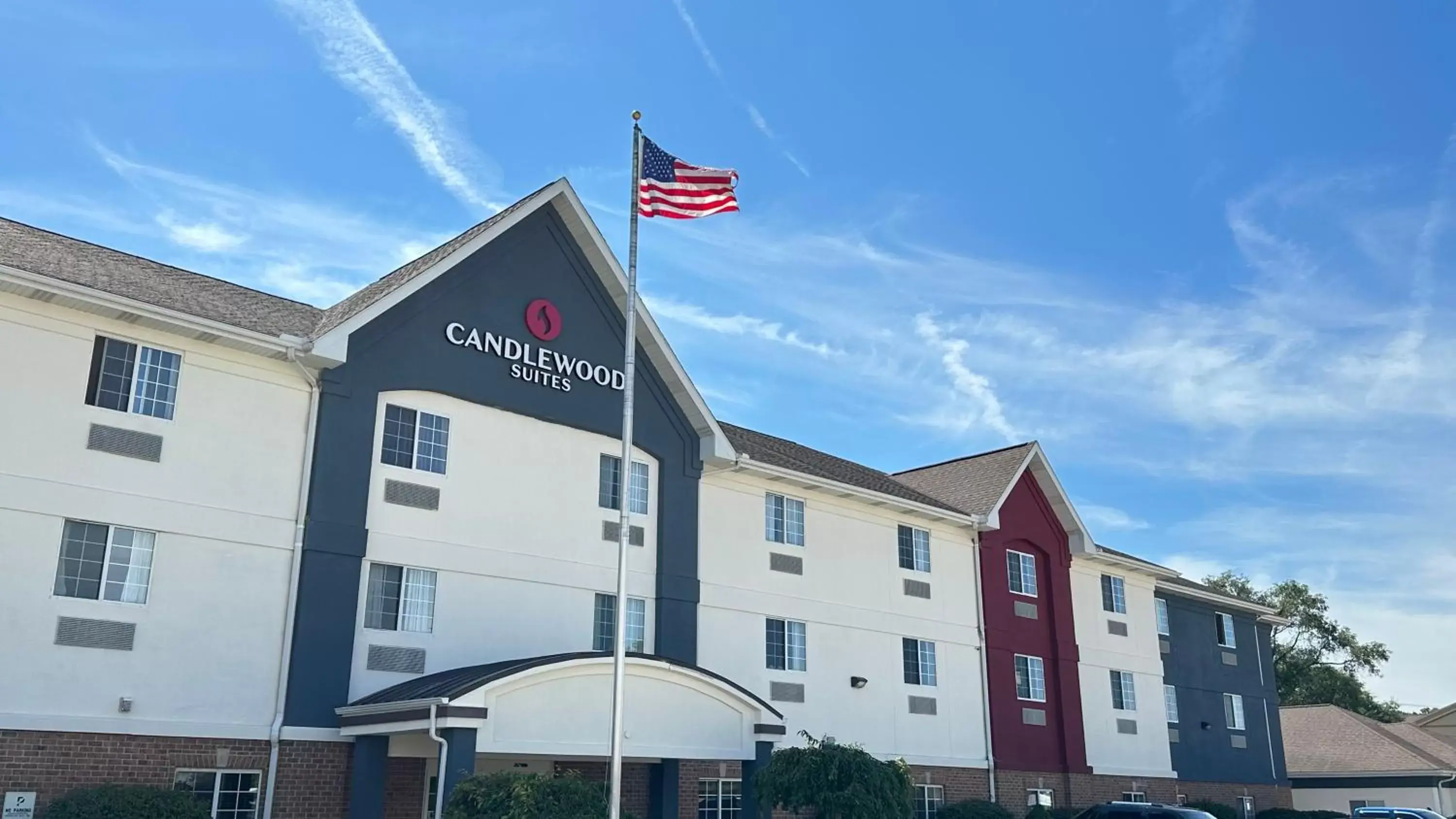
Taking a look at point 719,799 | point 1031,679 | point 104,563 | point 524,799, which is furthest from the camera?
point 1031,679

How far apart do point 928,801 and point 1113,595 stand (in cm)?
1154

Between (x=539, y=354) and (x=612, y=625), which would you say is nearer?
(x=539, y=354)

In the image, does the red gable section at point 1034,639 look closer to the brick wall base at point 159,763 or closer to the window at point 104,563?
the brick wall base at point 159,763

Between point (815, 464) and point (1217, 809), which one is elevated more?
point (815, 464)

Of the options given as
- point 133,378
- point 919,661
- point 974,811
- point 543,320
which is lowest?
point 974,811

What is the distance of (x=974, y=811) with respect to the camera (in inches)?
1164

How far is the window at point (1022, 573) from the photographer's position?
3497 centimetres

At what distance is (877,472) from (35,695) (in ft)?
77.2

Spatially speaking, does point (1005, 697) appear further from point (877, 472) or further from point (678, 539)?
point (678, 539)

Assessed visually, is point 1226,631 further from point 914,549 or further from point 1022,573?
point 914,549

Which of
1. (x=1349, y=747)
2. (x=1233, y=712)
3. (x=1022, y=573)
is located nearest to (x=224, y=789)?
(x=1022, y=573)

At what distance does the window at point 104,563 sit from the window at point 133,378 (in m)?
1.91

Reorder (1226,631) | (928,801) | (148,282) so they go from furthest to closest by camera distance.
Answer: (1226,631), (928,801), (148,282)

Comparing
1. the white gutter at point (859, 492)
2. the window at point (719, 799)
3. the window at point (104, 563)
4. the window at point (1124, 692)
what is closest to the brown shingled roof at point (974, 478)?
the white gutter at point (859, 492)
